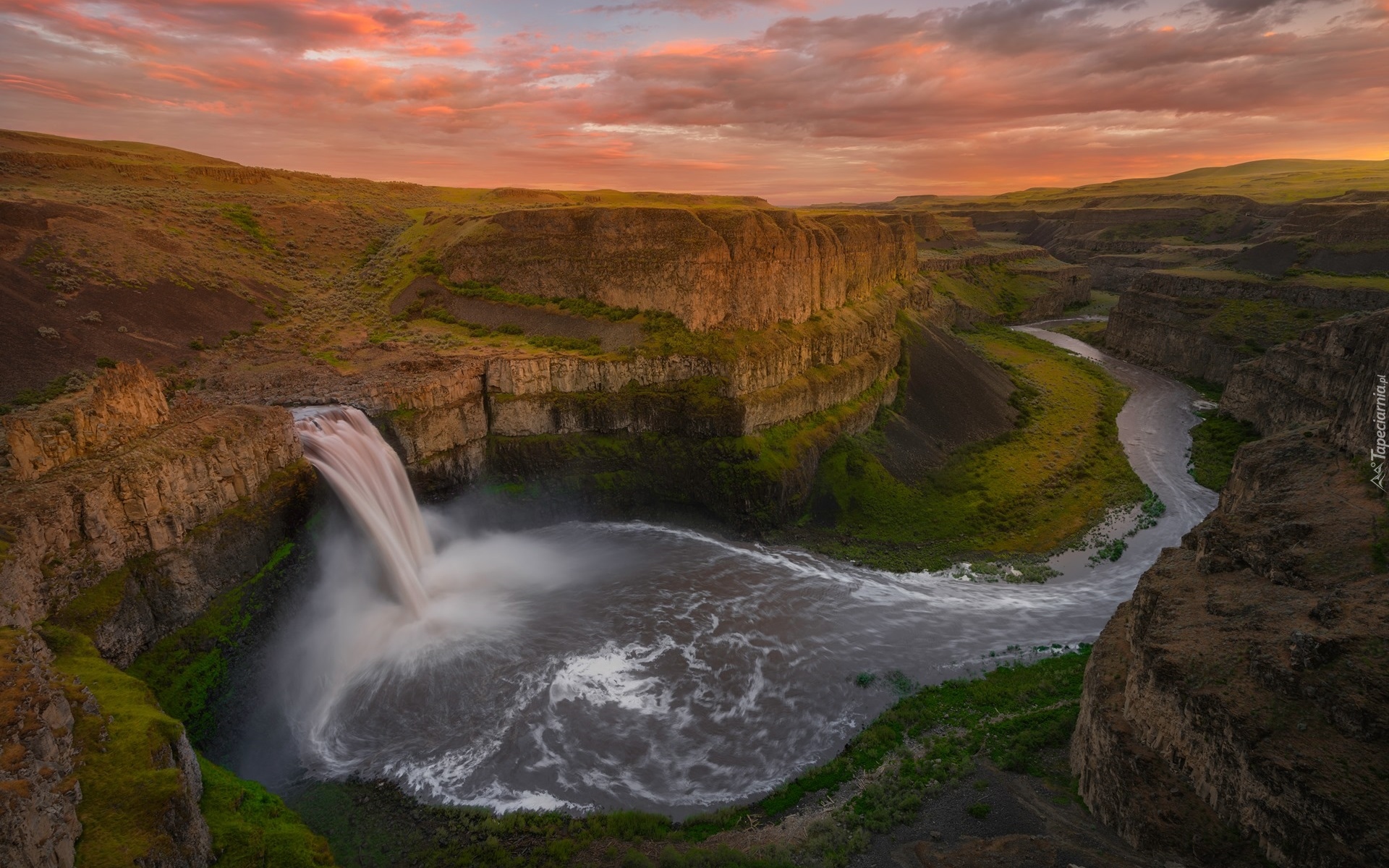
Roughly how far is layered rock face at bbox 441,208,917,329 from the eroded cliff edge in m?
26.7

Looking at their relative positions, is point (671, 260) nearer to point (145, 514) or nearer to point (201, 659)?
point (145, 514)

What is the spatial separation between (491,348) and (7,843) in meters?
32.4

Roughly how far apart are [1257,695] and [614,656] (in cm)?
1849

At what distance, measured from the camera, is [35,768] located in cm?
1147

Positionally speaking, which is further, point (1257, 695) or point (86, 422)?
point (86, 422)

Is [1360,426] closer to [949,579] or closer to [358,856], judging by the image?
[949,579]

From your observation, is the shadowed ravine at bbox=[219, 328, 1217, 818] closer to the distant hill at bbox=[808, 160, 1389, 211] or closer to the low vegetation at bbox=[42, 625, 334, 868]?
the low vegetation at bbox=[42, 625, 334, 868]

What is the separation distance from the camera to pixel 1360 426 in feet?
69.3

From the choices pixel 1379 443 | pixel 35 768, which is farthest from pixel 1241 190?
pixel 35 768

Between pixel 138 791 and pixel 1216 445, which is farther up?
pixel 138 791

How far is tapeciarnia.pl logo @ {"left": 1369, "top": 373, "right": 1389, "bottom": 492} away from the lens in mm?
18875

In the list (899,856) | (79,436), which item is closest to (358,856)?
(899,856)

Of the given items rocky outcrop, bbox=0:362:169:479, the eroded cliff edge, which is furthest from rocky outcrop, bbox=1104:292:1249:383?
rocky outcrop, bbox=0:362:169:479

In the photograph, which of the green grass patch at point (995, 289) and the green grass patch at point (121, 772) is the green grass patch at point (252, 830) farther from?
the green grass patch at point (995, 289)
